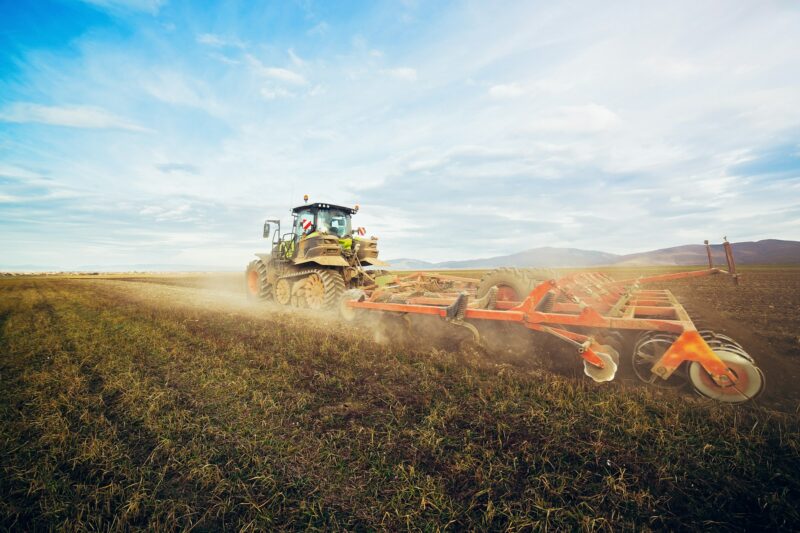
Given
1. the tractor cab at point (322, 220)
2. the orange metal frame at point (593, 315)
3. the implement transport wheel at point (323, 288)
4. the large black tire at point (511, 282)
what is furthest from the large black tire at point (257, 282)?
the large black tire at point (511, 282)

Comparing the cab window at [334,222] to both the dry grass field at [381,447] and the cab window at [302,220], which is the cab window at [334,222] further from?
the dry grass field at [381,447]

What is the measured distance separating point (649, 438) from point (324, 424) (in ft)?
8.83

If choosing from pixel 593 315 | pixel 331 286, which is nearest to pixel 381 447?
pixel 593 315

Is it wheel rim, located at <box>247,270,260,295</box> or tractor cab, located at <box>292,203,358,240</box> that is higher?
tractor cab, located at <box>292,203,358,240</box>

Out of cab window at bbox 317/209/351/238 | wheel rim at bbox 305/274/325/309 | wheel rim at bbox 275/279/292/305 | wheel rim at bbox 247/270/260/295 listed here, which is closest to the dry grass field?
wheel rim at bbox 305/274/325/309

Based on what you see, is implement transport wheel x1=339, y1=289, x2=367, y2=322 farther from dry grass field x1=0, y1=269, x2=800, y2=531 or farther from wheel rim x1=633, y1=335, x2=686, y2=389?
wheel rim x1=633, y1=335, x2=686, y2=389

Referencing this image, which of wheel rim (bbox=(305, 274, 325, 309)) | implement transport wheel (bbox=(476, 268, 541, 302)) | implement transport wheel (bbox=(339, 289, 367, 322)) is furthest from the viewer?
wheel rim (bbox=(305, 274, 325, 309))

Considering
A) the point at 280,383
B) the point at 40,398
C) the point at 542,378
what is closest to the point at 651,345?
the point at 542,378

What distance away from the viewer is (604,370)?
3689 mm

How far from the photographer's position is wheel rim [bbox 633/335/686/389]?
12.5ft

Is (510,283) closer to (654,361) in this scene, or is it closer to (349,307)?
(654,361)

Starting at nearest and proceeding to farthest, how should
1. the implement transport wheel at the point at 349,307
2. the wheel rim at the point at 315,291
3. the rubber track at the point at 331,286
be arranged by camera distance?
the implement transport wheel at the point at 349,307, the rubber track at the point at 331,286, the wheel rim at the point at 315,291

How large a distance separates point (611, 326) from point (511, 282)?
215 cm

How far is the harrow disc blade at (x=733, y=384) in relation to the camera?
319 centimetres
